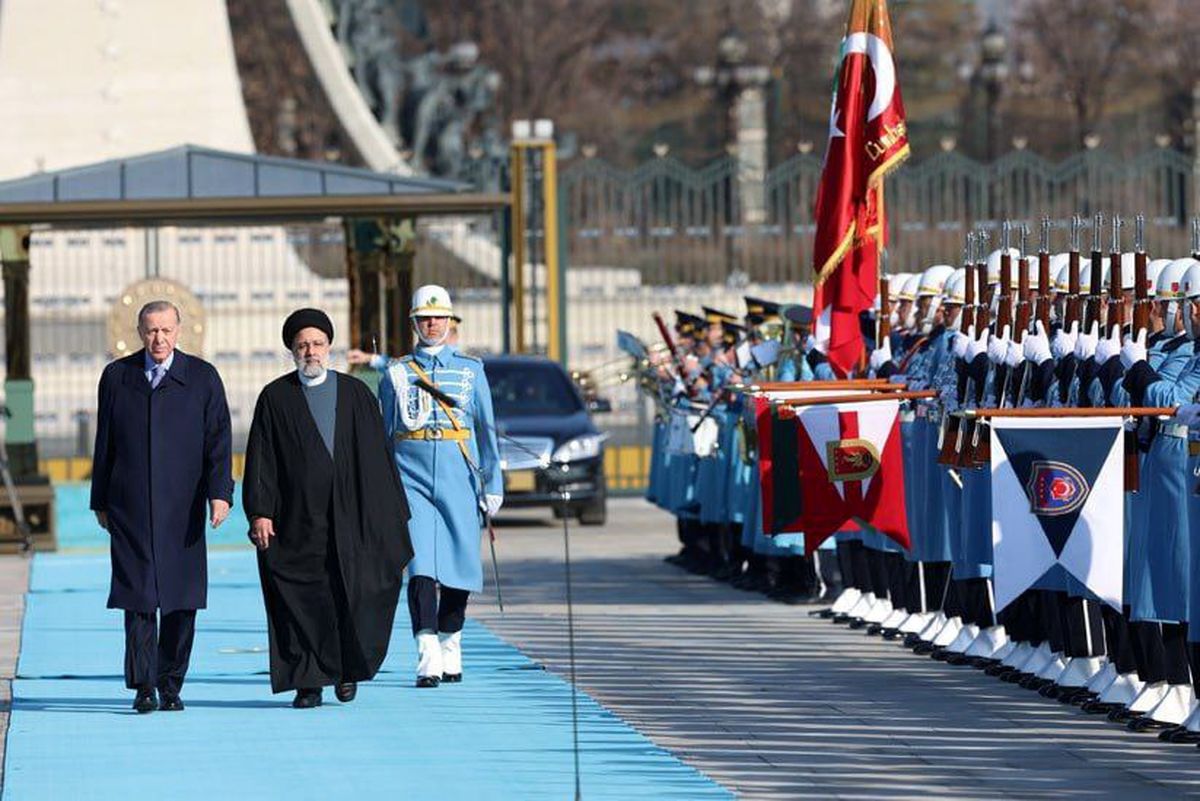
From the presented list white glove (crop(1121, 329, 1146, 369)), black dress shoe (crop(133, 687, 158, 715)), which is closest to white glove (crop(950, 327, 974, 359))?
white glove (crop(1121, 329, 1146, 369))

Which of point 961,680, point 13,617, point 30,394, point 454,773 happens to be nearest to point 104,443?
point 454,773

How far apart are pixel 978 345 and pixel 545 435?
12.5 m

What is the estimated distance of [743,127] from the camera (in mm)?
62969

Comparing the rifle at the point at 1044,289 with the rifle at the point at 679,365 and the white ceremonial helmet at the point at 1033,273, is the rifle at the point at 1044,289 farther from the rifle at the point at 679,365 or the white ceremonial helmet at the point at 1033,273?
the rifle at the point at 679,365

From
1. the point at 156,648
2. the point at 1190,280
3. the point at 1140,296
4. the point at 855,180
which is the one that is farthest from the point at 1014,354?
the point at 855,180

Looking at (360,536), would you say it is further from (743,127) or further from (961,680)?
(743,127)

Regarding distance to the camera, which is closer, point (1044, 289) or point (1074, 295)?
point (1074, 295)

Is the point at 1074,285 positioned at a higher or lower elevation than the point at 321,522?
higher

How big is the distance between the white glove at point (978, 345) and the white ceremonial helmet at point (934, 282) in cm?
205

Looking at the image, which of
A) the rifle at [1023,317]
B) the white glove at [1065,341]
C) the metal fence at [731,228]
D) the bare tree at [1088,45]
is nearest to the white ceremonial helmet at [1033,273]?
the rifle at [1023,317]

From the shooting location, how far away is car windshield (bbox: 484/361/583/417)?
2859 centimetres

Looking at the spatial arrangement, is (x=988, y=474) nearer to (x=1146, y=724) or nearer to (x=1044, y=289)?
(x=1044, y=289)

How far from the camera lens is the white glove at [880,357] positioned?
58.5 ft

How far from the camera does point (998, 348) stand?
15109 millimetres
